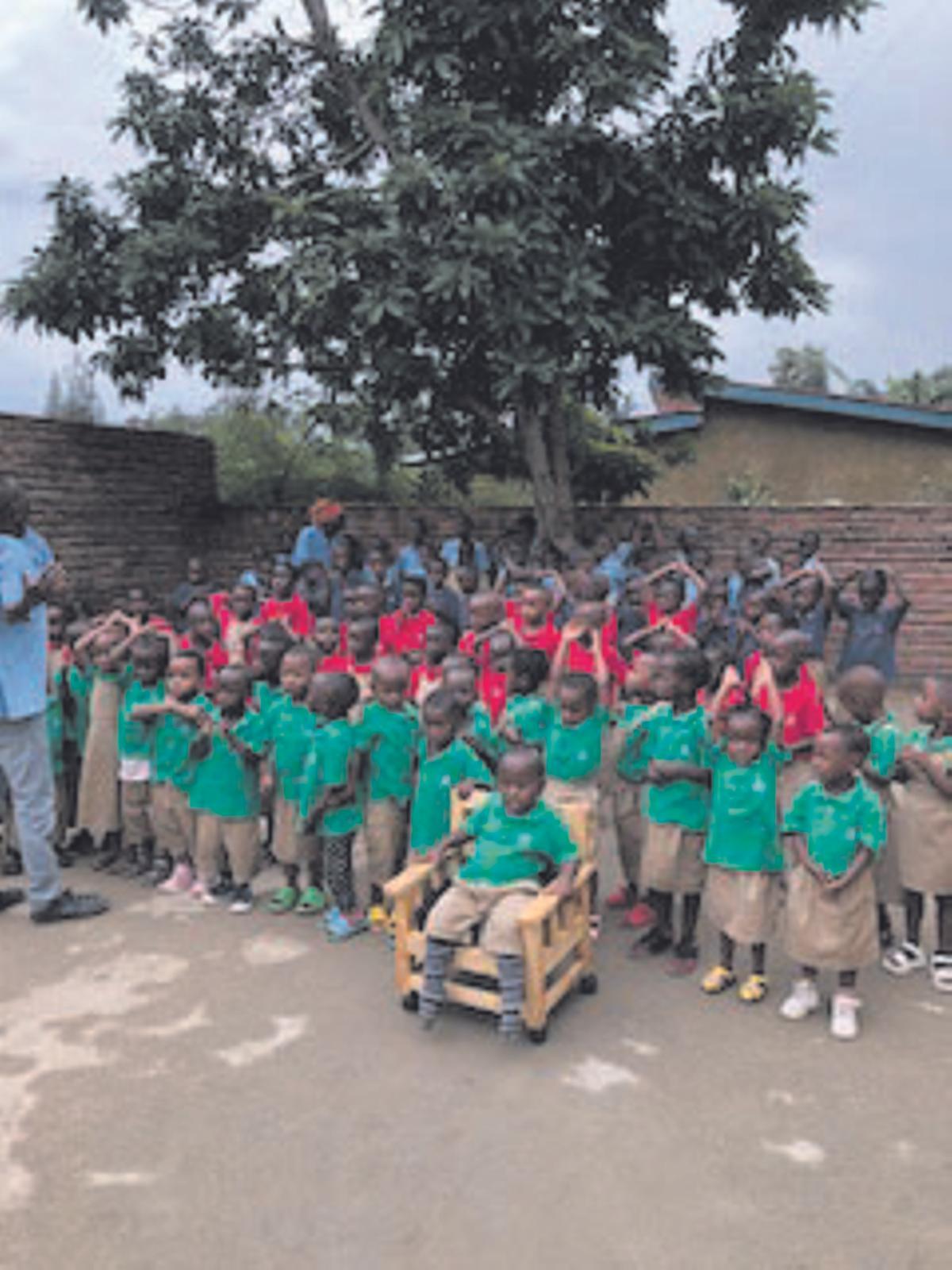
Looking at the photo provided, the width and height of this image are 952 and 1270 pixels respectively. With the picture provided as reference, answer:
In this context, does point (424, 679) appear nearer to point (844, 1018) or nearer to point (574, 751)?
point (574, 751)

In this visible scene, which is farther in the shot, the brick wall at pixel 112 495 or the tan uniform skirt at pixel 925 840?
the brick wall at pixel 112 495

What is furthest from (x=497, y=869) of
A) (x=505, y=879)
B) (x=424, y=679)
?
(x=424, y=679)

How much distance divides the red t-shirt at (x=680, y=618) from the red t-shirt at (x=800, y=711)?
1.40 meters

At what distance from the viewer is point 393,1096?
3.27 metres

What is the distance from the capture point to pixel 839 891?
369cm

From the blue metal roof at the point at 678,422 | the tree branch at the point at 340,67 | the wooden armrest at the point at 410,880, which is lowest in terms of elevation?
the wooden armrest at the point at 410,880

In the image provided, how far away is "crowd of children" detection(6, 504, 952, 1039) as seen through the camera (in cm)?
374

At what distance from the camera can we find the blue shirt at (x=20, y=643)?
436 centimetres

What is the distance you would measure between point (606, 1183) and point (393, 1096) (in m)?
0.75

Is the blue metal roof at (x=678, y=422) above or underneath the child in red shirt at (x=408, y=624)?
above

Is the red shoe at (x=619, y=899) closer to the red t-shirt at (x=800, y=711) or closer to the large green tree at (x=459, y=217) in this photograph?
the red t-shirt at (x=800, y=711)

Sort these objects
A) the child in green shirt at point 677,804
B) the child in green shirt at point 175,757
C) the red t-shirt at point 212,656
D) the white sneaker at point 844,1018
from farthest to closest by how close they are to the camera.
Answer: the red t-shirt at point 212,656
the child in green shirt at point 175,757
the child in green shirt at point 677,804
the white sneaker at point 844,1018

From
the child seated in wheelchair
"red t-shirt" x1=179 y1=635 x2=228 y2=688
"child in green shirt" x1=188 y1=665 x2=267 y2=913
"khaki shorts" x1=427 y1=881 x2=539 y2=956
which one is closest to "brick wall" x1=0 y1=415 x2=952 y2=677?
"red t-shirt" x1=179 y1=635 x2=228 y2=688

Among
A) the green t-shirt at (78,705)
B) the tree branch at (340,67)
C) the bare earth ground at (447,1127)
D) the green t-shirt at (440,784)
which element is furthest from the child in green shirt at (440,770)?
the tree branch at (340,67)
